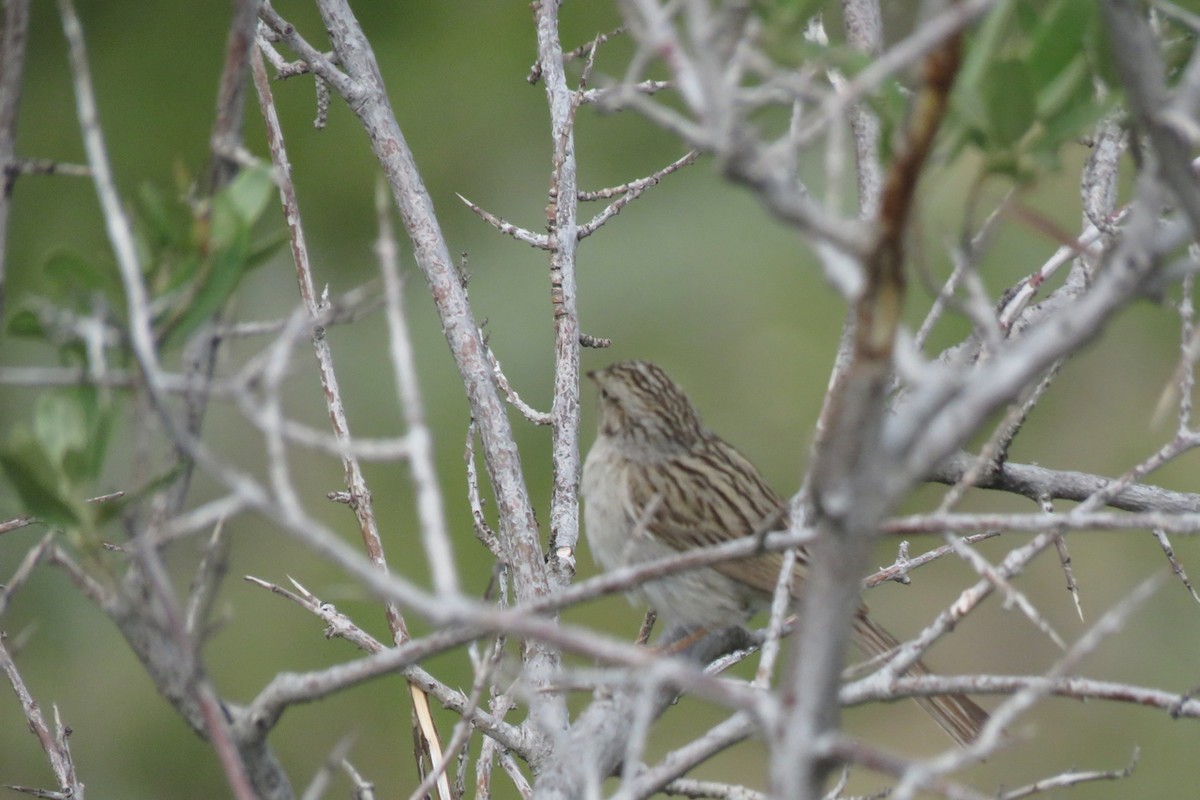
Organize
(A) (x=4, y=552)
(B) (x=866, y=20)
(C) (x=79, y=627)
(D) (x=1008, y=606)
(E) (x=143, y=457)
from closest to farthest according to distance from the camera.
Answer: (E) (x=143, y=457), (D) (x=1008, y=606), (B) (x=866, y=20), (A) (x=4, y=552), (C) (x=79, y=627)

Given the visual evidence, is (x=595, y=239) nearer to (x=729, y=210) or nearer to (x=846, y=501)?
(x=729, y=210)

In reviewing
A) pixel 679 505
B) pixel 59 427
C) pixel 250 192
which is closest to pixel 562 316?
pixel 679 505

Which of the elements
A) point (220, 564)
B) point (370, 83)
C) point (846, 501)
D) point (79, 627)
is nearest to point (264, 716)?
point (220, 564)

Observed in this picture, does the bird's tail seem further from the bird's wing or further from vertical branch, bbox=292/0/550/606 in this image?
vertical branch, bbox=292/0/550/606

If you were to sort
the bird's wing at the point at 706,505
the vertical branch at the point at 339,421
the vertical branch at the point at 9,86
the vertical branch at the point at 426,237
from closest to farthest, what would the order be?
the vertical branch at the point at 9,86 < the vertical branch at the point at 339,421 < the vertical branch at the point at 426,237 < the bird's wing at the point at 706,505

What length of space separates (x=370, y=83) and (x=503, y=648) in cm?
147

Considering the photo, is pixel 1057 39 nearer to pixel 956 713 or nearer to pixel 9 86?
pixel 9 86

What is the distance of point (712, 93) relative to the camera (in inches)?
46.9

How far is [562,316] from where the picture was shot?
11.5 ft

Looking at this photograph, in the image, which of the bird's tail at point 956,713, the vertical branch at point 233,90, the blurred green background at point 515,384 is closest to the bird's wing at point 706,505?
the bird's tail at point 956,713

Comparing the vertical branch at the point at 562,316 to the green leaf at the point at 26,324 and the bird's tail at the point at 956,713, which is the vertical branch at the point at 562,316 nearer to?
the bird's tail at the point at 956,713

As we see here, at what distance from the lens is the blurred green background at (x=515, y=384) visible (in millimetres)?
6695

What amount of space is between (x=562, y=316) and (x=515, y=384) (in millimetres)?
3192

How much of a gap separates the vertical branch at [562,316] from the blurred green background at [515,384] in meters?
2.68
